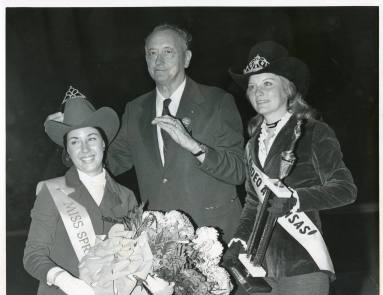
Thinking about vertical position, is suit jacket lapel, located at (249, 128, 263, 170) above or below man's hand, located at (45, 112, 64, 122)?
below

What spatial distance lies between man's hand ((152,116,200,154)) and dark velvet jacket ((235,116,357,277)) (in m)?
0.36

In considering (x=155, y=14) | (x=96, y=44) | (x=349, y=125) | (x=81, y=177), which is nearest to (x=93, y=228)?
(x=81, y=177)

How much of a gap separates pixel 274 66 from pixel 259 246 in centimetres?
99

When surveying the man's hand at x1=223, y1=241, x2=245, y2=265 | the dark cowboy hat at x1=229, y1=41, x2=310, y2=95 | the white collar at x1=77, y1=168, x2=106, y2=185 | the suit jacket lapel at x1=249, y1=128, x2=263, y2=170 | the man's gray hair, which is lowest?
the man's hand at x1=223, y1=241, x2=245, y2=265

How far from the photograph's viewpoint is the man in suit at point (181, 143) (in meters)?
3.10

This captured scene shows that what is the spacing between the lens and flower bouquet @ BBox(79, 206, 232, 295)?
284 cm

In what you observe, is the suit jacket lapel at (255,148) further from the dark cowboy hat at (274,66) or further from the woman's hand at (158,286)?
the woman's hand at (158,286)

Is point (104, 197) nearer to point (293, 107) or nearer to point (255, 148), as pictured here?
point (255, 148)

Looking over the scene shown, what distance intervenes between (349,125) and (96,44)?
4.99 feet

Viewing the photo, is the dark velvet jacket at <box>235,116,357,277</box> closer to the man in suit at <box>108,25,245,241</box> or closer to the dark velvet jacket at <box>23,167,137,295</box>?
the man in suit at <box>108,25,245,241</box>

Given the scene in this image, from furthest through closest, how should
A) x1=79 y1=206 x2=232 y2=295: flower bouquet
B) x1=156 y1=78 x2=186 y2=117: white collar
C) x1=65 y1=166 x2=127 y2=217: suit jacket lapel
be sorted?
1. x1=156 y1=78 x2=186 y2=117: white collar
2. x1=65 y1=166 x2=127 y2=217: suit jacket lapel
3. x1=79 y1=206 x2=232 y2=295: flower bouquet

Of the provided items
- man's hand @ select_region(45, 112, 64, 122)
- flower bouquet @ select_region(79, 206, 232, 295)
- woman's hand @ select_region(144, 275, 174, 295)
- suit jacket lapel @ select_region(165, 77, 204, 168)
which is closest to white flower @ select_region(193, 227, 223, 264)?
flower bouquet @ select_region(79, 206, 232, 295)

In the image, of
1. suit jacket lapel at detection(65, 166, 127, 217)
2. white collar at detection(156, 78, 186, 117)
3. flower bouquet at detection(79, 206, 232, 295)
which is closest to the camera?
flower bouquet at detection(79, 206, 232, 295)

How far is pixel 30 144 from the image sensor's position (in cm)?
314
